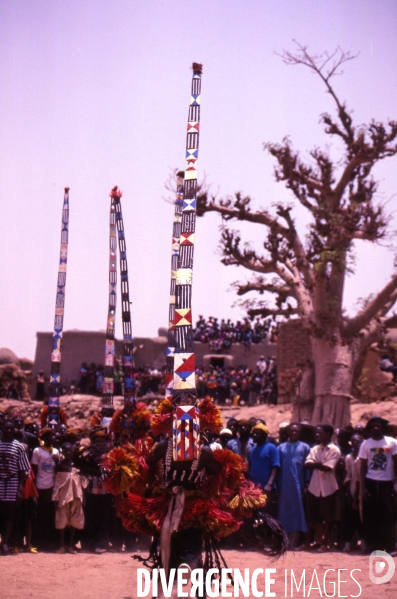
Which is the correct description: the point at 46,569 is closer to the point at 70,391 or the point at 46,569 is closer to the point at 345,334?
the point at 345,334

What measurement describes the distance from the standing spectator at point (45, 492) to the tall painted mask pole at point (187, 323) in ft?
11.9

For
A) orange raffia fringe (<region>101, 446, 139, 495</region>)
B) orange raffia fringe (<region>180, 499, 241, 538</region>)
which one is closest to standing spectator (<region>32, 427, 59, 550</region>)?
orange raffia fringe (<region>101, 446, 139, 495</region>)

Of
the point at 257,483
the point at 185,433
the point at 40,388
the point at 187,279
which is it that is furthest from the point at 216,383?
the point at 185,433

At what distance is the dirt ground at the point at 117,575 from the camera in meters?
7.36

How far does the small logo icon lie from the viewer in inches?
→ 311

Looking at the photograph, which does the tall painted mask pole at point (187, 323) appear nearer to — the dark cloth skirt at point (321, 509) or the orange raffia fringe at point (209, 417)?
the orange raffia fringe at point (209, 417)

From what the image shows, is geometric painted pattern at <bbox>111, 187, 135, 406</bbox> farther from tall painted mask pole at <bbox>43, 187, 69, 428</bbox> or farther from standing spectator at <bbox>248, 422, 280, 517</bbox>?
standing spectator at <bbox>248, 422, 280, 517</bbox>

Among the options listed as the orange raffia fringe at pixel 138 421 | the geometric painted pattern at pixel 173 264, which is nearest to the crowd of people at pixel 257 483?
the orange raffia fringe at pixel 138 421

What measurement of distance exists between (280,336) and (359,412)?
3.95m

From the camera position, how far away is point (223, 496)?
6.41m

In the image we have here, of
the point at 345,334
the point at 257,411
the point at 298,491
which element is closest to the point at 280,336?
the point at 257,411

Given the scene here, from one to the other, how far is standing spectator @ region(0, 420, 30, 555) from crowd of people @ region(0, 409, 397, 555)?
0.4 inches

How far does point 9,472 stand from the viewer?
8.70m

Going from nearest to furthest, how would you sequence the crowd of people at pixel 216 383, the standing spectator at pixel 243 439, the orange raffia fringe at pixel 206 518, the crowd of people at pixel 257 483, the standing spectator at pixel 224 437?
the orange raffia fringe at pixel 206 518, the crowd of people at pixel 257 483, the standing spectator at pixel 243 439, the standing spectator at pixel 224 437, the crowd of people at pixel 216 383
